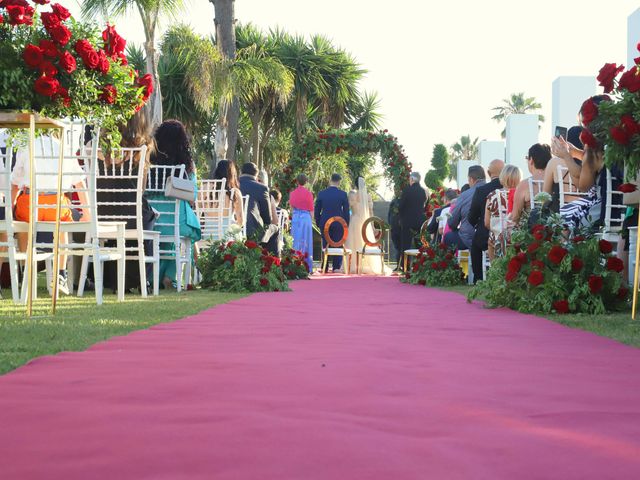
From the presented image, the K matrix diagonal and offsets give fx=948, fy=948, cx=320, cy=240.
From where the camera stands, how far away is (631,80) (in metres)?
5.18

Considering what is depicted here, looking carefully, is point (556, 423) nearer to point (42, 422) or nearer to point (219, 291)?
point (42, 422)

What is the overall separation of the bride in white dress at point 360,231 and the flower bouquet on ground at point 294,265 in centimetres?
436

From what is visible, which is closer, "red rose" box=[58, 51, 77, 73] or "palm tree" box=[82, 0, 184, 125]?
"red rose" box=[58, 51, 77, 73]

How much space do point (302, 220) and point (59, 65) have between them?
11886 millimetres

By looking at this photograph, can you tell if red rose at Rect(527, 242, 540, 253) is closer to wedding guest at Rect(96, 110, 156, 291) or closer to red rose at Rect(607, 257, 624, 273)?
red rose at Rect(607, 257, 624, 273)

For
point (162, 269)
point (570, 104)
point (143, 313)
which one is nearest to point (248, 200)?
point (162, 269)

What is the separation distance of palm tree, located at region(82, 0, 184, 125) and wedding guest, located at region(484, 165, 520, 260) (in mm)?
8626

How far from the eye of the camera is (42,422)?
230 cm

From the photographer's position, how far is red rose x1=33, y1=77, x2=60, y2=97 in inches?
191

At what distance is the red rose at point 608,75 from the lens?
5391mm

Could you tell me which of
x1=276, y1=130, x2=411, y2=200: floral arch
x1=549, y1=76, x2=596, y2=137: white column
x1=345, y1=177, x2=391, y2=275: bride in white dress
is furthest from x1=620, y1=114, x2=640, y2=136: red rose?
x1=276, y1=130, x2=411, y2=200: floral arch

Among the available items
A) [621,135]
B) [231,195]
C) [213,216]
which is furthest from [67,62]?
[213,216]

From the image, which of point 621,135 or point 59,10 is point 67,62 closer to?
point 59,10

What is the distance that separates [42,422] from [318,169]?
27927mm
